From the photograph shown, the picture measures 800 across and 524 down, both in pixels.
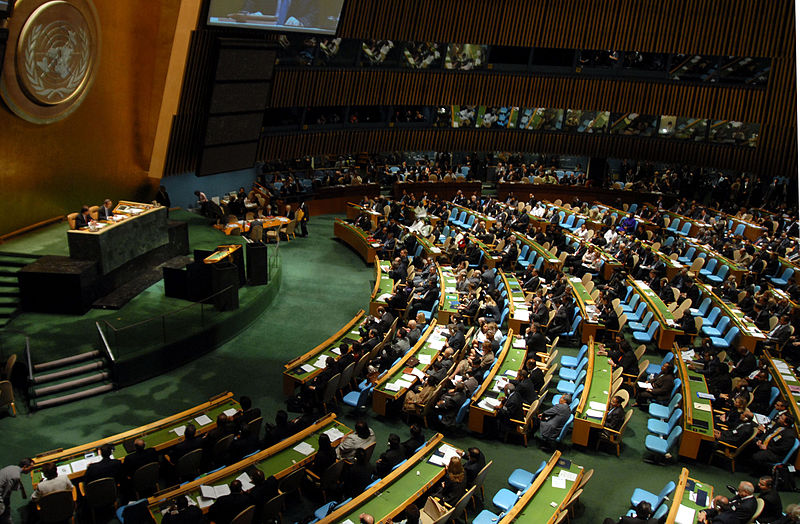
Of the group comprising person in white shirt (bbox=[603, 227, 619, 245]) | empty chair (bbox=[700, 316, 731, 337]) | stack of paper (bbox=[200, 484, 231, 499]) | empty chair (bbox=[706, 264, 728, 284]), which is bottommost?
stack of paper (bbox=[200, 484, 231, 499])

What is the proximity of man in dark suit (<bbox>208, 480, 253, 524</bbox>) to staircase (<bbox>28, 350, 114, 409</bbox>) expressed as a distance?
4546 millimetres

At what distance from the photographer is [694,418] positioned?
947 centimetres

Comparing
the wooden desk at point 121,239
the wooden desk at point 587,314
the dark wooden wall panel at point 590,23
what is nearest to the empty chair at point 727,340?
the wooden desk at point 587,314

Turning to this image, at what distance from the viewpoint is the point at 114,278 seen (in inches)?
504

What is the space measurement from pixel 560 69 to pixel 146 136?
15.0 metres

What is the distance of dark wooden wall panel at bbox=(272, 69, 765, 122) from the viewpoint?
2211cm

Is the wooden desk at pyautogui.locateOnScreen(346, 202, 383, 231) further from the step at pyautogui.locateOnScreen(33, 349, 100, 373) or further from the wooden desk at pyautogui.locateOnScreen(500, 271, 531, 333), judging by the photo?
the step at pyautogui.locateOnScreen(33, 349, 100, 373)

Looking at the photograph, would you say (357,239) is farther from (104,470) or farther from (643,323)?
(104,470)

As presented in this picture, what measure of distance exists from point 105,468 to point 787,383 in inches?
407

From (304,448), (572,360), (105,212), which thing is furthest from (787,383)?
(105,212)

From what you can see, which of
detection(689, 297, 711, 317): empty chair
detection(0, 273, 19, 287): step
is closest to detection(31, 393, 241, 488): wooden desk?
detection(0, 273, 19, 287): step

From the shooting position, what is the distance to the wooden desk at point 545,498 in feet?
23.6

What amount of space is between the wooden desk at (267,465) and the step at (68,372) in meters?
4.14

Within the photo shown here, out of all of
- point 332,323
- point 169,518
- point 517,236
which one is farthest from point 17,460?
point 517,236
